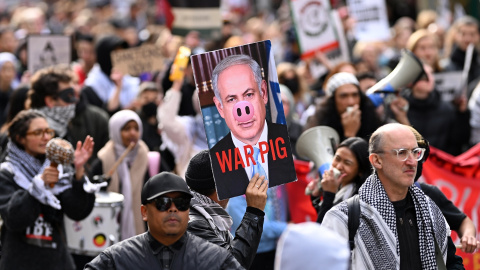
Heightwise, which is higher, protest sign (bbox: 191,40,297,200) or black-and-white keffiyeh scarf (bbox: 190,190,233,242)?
protest sign (bbox: 191,40,297,200)

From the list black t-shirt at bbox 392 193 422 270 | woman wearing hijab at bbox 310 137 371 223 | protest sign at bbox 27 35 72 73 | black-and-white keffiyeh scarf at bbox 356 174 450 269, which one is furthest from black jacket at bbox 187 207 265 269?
protest sign at bbox 27 35 72 73

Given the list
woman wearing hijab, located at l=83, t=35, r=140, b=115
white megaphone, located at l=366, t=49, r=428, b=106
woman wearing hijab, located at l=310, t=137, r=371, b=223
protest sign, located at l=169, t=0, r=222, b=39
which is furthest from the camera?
protest sign, located at l=169, t=0, r=222, b=39

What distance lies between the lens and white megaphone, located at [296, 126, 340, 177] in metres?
6.67

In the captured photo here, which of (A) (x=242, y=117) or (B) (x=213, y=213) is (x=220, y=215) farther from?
(A) (x=242, y=117)

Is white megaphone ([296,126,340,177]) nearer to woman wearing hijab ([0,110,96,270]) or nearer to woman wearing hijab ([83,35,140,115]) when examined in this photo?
woman wearing hijab ([0,110,96,270])

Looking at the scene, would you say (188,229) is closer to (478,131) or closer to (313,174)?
(313,174)

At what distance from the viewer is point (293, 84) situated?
11.0 metres

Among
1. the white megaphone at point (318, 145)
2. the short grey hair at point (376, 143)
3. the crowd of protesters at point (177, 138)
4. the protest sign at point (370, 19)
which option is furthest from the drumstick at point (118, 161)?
the protest sign at point (370, 19)

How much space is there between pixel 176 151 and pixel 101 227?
6.29 feet

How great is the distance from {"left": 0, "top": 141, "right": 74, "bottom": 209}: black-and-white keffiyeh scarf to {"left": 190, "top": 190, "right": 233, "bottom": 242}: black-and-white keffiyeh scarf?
156 cm

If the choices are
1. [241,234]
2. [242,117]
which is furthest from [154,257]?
[242,117]

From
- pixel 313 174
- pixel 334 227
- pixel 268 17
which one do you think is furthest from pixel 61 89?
pixel 268 17

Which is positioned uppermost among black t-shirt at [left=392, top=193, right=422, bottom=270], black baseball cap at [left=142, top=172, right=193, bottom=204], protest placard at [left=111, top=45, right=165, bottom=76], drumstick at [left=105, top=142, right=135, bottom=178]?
protest placard at [left=111, top=45, right=165, bottom=76]

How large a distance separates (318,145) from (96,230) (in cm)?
170
